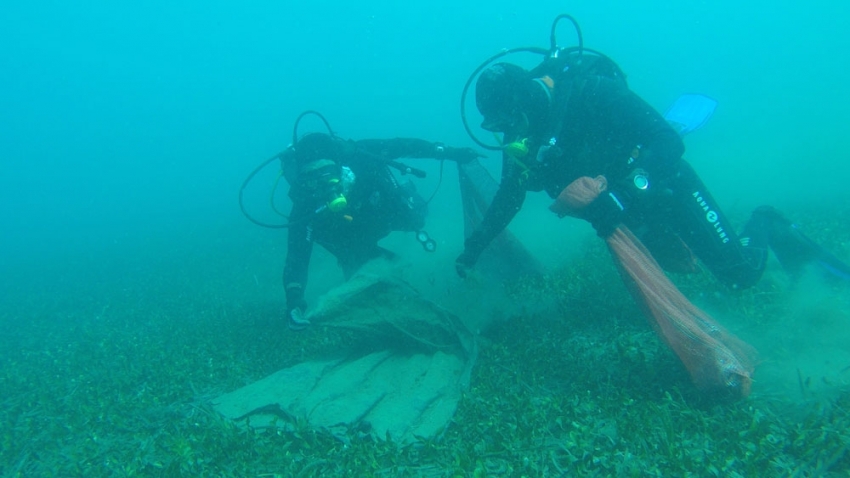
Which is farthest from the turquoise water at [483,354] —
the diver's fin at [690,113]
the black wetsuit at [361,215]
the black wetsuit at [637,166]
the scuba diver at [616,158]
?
the diver's fin at [690,113]

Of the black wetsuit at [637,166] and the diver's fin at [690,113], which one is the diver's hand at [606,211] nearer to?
the black wetsuit at [637,166]

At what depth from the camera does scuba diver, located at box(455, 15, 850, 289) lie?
5.01m

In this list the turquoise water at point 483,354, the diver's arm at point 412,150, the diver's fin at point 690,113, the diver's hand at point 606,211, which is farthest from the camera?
the diver's arm at point 412,150

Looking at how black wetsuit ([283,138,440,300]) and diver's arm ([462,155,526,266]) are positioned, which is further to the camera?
black wetsuit ([283,138,440,300])

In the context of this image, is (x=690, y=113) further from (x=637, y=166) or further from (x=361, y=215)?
(x=361, y=215)

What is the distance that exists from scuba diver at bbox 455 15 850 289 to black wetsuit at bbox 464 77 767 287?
11 millimetres

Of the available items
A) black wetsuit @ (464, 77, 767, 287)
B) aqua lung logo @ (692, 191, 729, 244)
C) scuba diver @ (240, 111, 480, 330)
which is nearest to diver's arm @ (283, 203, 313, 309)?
scuba diver @ (240, 111, 480, 330)

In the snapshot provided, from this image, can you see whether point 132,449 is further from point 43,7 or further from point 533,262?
point 43,7

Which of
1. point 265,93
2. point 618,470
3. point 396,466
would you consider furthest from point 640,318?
point 265,93

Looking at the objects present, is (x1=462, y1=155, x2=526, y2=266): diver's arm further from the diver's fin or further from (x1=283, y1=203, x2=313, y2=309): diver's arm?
(x1=283, y1=203, x2=313, y2=309): diver's arm

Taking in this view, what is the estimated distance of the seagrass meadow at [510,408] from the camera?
3.54 metres

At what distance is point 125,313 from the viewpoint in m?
12.3

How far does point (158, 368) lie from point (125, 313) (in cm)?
610

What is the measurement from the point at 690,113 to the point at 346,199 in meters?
5.01
